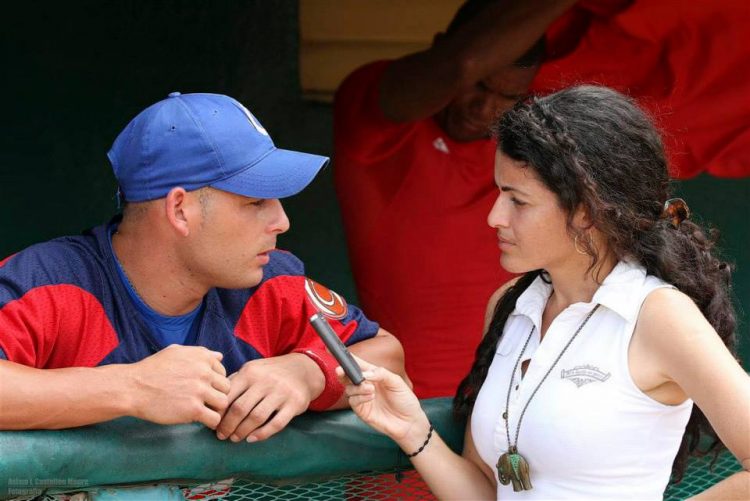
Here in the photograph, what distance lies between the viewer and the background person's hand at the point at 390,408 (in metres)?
1.73

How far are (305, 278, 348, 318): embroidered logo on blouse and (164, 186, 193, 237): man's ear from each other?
298 millimetres

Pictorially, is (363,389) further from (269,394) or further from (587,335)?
(587,335)

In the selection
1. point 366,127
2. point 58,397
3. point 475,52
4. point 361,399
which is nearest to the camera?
point 58,397

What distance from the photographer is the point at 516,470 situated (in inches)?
67.1

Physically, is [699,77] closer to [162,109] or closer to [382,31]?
[382,31]

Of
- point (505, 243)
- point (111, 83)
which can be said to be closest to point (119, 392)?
point (505, 243)

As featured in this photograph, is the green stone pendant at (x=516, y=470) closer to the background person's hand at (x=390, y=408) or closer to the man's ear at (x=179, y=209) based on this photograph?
the background person's hand at (x=390, y=408)

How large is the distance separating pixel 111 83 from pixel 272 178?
1.87 m

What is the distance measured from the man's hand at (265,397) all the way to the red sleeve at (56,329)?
0.79 feet

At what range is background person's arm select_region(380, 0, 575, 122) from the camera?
2736 mm

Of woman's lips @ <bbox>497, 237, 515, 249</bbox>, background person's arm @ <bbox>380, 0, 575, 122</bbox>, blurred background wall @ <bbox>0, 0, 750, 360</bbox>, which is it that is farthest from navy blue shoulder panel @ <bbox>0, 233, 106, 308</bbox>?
blurred background wall @ <bbox>0, 0, 750, 360</bbox>

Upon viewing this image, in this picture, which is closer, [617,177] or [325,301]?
[617,177]

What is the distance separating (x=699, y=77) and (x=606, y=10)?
0.35 metres

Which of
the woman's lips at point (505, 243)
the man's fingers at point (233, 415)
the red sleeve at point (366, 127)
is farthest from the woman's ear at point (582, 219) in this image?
the red sleeve at point (366, 127)
